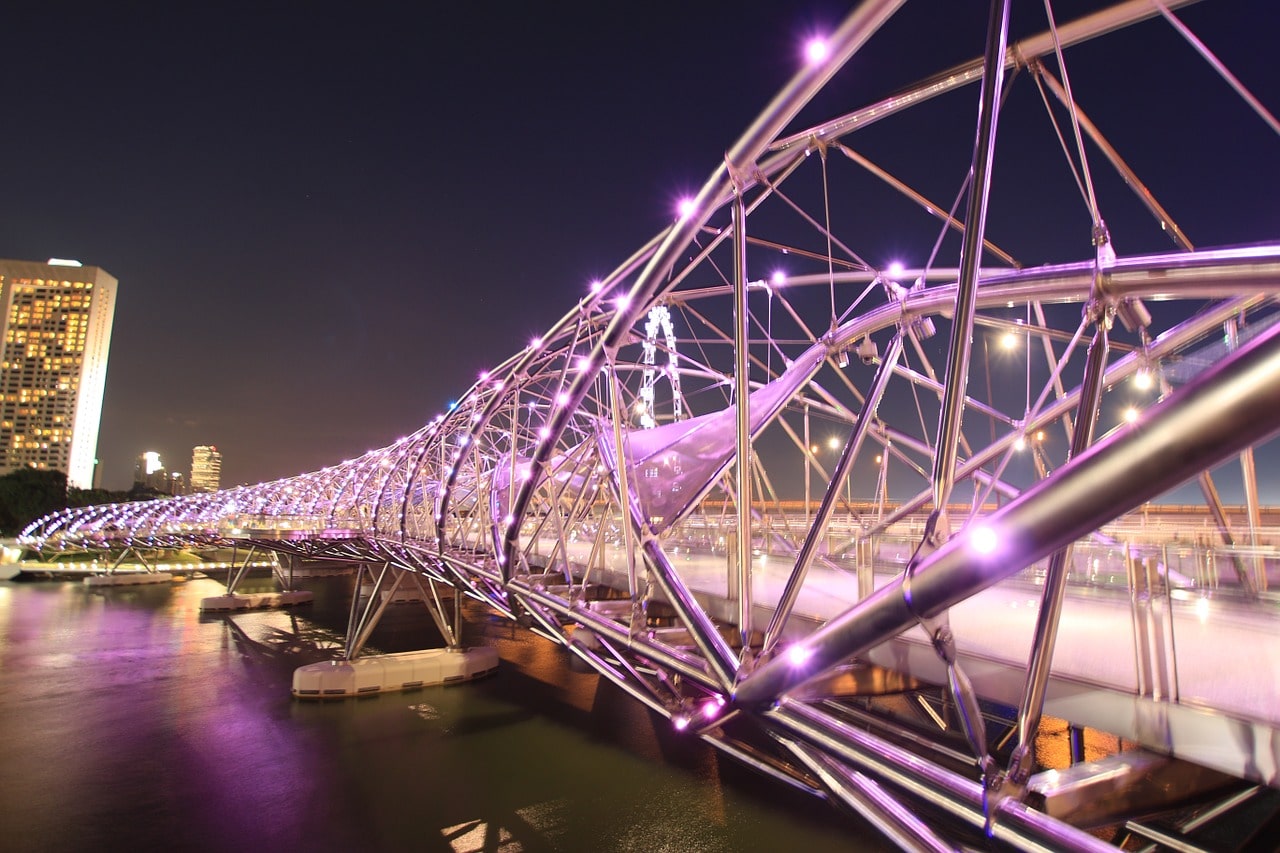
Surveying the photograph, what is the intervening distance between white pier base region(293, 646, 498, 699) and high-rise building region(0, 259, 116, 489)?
658 ft

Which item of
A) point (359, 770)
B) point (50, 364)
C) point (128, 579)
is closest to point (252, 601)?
point (128, 579)

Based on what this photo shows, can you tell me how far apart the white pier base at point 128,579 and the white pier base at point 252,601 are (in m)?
26.5

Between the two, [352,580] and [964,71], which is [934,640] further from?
[352,580]

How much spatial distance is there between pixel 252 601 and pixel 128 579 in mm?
31243

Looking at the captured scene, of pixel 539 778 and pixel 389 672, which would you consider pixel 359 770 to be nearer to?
pixel 539 778

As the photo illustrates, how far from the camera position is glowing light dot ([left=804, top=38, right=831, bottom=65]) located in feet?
18.6

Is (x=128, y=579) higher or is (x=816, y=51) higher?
(x=816, y=51)

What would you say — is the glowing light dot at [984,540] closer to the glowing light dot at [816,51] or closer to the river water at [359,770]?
the glowing light dot at [816,51]

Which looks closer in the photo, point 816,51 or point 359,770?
point 816,51

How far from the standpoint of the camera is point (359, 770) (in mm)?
21625

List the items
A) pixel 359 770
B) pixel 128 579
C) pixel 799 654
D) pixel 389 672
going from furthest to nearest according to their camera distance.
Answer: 1. pixel 128 579
2. pixel 389 672
3. pixel 359 770
4. pixel 799 654

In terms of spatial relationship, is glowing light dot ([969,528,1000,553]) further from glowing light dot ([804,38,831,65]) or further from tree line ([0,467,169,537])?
tree line ([0,467,169,537])

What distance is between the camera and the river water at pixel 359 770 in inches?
683

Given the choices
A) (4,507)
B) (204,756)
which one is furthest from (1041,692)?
(4,507)
